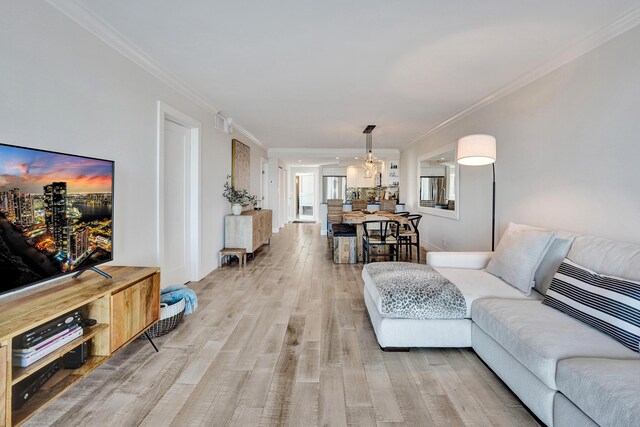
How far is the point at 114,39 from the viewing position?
238cm

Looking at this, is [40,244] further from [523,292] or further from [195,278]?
[523,292]

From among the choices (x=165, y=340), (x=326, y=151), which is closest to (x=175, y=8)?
(x=165, y=340)

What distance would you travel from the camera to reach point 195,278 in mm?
4062

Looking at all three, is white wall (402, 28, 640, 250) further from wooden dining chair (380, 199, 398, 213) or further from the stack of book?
wooden dining chair (380, 199, 398, 213)

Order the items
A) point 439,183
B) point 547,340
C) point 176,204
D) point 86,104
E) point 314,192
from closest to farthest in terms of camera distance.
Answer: point 547,340
point 86,104
point 176,204
point 439,183
point 314,192

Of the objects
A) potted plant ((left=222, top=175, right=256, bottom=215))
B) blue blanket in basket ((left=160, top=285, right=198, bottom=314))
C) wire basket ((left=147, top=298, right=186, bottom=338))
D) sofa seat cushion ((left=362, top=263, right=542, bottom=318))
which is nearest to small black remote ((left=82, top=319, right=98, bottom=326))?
wire basket ((left=147, top=298, right=186, bottom=338))

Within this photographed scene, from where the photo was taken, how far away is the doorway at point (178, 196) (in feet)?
10.7

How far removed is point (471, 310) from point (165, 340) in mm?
2466

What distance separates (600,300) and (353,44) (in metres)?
2.48

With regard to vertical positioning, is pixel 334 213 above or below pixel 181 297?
above

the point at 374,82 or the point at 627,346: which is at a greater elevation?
the point at 374,82

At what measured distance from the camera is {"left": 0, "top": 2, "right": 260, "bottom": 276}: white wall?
1.69 metres

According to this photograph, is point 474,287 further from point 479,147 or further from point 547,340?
point 479,147

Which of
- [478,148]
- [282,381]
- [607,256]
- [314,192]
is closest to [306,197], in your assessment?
[314,192]
